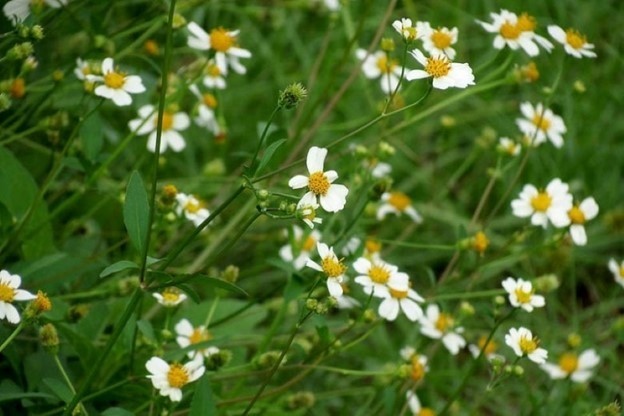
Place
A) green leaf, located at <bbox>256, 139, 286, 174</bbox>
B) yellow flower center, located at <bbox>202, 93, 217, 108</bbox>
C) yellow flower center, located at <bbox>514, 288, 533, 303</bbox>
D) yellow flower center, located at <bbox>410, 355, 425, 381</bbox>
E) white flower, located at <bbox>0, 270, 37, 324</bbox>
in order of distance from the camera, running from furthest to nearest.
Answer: yellow flower center, located at <bbox>202, 93, 217, 108</bbox>
yellow flower center, located at <bbox>410, 355, 425, 381</bbox>
yellow flower center, located at <bbox>514, 288, 533, 303</bbox>
white flower, located at <bbox>0, 270, 37, 324</bbox>
green leaf, located at <bbox>256, 139, 286, 174</bbox>

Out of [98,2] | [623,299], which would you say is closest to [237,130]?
[98,2]

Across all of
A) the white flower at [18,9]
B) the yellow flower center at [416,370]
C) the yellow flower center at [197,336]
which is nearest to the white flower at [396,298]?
the yellow flower center at [416,370]

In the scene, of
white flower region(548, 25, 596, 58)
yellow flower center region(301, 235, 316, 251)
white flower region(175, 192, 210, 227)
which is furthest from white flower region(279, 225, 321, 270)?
white flower region(548, 25, 596, 58)

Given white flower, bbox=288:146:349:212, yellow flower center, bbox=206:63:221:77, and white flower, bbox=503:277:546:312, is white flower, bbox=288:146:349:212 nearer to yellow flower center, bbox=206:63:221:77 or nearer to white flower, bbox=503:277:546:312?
white flower, bbox=503:277:546:312

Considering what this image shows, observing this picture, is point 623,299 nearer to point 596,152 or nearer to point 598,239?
point 598,239

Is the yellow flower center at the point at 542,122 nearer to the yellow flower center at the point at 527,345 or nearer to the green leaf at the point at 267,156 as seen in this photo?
the yellow flower center at the point at 527,345

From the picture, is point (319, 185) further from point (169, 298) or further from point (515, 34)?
point (515, 34)
